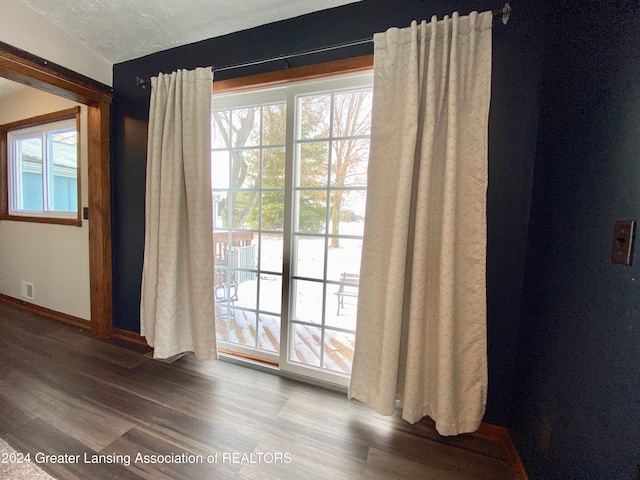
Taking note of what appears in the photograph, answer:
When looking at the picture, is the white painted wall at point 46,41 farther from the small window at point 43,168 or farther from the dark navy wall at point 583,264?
the dark navy wall at point 583,264

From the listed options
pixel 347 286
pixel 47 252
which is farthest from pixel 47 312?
pixel 347 286

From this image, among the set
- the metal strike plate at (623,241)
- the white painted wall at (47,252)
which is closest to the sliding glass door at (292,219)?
the metal strike plate at (623,241)

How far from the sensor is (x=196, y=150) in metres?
1.51

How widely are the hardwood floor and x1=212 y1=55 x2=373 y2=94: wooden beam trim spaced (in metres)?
1.93

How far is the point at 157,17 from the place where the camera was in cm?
152

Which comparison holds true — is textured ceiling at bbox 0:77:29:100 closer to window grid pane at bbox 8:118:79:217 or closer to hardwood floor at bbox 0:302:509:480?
window grid pane at bbox 8:118:79:217

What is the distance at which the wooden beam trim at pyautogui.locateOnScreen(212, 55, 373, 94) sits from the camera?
4.26 feet

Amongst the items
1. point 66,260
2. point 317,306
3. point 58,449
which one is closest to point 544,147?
point 317,306

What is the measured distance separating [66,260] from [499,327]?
348cm

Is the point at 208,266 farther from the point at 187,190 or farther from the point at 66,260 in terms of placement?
the point at 66,260

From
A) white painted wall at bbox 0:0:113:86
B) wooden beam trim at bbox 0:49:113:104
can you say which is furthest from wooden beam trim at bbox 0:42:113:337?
white painted wall at bbox 0:0:113:86

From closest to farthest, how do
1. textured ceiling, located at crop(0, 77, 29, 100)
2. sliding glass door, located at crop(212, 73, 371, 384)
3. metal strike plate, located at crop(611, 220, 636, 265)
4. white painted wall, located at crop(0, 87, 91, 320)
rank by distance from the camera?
metal strike plate, located at crop(611, 220, 636, 265), sliding glass door, located at crop(212, 73, 371, 384), white painted wall, located at crop(0, 87, 91, 320), textured ceiling, located at crop(0, 77, 29, 100)

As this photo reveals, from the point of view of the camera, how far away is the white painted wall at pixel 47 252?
2.16 m

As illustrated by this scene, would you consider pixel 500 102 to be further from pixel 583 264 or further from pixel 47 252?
pixel 47 252
